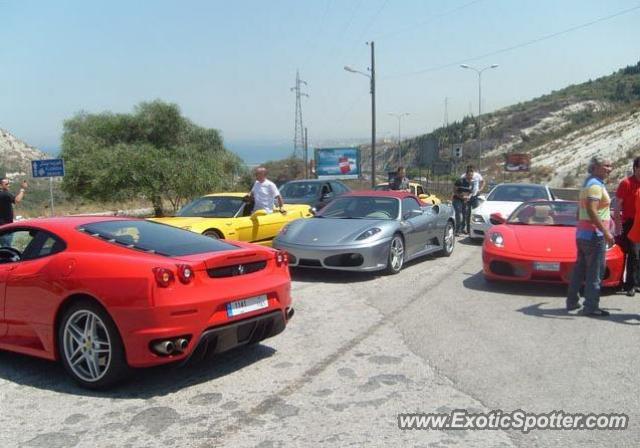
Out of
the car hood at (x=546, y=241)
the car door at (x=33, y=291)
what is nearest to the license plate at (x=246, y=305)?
the car door at (x=33, y=291)

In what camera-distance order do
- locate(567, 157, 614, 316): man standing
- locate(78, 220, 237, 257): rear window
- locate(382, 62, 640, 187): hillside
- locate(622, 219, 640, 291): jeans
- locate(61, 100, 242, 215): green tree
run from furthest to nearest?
locate(382, 62, 640, 187): hillside, locate(61, 100, 242, 215): green tree, locate(622, 219, 640, 291): jeans, locate(567, 157, 614, 316): man standing, locate(78, 220, 237, 257): rear window

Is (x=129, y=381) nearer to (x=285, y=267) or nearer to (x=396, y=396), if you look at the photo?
(x=285, y=267)

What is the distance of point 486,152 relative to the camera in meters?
86.9

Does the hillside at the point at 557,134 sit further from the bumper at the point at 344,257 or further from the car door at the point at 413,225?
the bumper at the point at 344,257

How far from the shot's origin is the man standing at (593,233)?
681 cm

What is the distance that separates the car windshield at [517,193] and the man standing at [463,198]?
0.66m

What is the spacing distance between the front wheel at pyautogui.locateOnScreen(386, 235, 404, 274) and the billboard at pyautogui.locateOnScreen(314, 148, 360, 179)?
4189 cm

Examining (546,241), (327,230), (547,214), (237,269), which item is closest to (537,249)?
(546,241)

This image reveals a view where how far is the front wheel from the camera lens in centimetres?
978

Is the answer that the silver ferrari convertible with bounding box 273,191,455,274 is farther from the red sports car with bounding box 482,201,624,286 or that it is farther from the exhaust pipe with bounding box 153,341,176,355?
the exhaust pipe with bounding box 153,341,176,355

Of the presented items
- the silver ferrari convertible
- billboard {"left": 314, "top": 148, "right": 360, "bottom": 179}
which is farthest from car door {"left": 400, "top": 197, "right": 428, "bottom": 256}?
billboard {"left": 314, "top": 148, "right": 360, "bottom": 179}

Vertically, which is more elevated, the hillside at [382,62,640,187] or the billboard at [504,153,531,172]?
the hillside at [382,62,640,187]

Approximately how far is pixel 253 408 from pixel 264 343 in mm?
1694

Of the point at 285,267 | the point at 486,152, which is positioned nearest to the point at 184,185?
the point at 285,267
